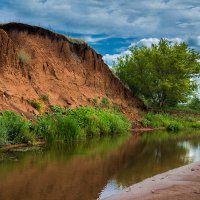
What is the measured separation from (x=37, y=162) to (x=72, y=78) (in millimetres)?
19693

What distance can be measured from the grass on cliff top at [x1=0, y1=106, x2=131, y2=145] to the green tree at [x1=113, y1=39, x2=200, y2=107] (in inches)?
516

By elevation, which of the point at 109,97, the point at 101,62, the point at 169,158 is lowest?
the point at 169,158

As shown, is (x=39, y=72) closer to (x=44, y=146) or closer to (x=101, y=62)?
(x=101, y=62)

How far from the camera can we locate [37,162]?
15883 mm

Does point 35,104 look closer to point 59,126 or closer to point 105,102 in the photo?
point 59,126

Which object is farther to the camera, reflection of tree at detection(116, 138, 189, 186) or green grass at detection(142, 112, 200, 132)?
green grass at detection(142, 112, 200, 132)

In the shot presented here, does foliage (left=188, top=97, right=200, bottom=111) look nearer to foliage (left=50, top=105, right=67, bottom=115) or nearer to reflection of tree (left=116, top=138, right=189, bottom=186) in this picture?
foliage (left=50, top=105, right=67, bottom=115)

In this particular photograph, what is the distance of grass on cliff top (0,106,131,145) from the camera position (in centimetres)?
2017

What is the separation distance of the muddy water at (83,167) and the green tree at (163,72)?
2034 cm

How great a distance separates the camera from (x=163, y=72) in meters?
44.8

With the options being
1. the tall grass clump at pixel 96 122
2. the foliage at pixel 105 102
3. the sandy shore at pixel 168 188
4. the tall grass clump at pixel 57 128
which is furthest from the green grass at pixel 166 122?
the sandy shore at pixel 168 188

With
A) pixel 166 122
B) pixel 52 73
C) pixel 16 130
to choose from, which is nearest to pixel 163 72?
pixel 166 122

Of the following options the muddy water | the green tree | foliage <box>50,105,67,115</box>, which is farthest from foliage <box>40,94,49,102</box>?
the green tree

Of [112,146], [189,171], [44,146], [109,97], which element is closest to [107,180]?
[189,171]
